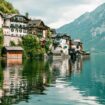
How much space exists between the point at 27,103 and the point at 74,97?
8331 mm

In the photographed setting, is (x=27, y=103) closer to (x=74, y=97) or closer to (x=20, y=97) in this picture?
(x=20, y=97)

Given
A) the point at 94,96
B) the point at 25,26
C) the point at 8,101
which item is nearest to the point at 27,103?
the point at 8,101

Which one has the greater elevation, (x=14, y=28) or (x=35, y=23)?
(x=35, y=23)

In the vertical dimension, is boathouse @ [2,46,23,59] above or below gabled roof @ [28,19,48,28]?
below

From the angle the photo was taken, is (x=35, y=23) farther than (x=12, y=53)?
Yes

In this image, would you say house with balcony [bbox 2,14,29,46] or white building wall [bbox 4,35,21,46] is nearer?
white building wall [bbox 4,35,21,46]

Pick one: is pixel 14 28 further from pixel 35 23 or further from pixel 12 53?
pixel 12 53

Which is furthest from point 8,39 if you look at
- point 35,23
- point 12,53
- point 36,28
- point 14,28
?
point 35,23

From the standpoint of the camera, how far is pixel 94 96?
59.2m

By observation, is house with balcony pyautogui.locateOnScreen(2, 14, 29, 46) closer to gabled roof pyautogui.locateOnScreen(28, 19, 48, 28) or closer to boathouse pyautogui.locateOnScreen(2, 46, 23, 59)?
gabled roof pyautogui.locateOnScreen(28, 19, 48, 28)

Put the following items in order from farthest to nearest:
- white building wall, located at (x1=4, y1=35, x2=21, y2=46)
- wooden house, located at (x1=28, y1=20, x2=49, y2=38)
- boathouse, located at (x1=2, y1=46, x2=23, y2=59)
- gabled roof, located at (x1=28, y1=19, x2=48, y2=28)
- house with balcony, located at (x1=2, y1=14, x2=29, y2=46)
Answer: gabled roof, located at (x1=28, y1=19, x2=48, y2=28) → wooden house, located at (x1=28, y1=20, x2=49, y2=38) → house with balcony, located at (x1=2, y1=14, x2=29, y2=46) → white building wall, located at (x1=4, y1=35, x2=21, y2=46) → boathouse, located at (x1=2, y1=46, x2=23, y2=59)

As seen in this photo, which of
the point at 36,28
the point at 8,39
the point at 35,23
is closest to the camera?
the point at 8,39

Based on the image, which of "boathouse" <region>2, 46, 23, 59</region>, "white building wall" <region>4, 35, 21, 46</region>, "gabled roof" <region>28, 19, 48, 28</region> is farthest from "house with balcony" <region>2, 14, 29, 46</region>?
"boathouse" <region>2, 46, 23, 59</region>

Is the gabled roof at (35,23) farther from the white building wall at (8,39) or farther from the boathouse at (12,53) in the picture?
the boathouse at (12,53)
